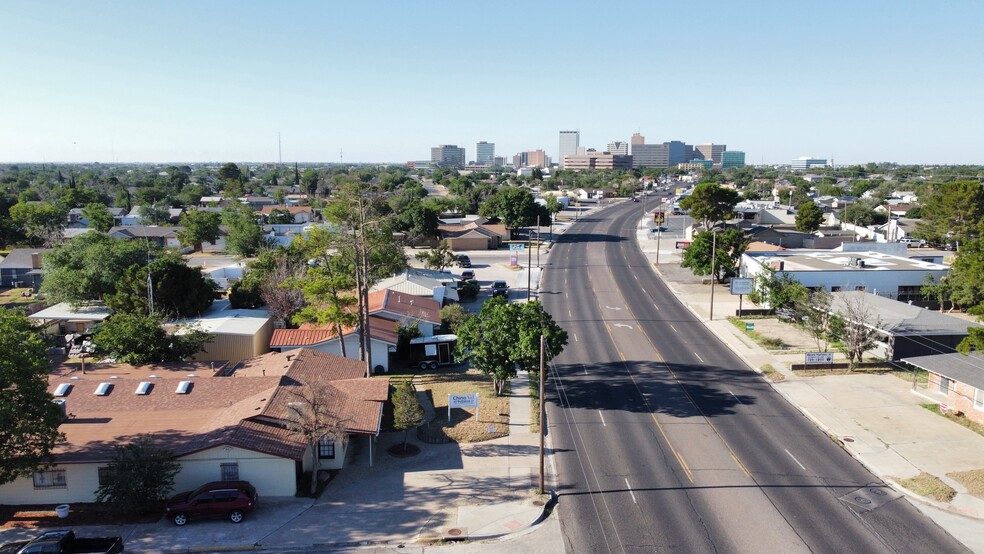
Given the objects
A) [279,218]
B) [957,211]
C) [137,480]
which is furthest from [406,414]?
[279,218]

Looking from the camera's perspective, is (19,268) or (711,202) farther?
(711,202)

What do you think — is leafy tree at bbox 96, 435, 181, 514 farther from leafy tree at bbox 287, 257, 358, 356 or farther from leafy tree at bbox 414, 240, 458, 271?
leafy tree at bbox 414, 240, 458, 271

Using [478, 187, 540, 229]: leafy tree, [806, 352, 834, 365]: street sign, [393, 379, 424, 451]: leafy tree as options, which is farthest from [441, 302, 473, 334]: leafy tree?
[478, 187, 540, 229]: leafy tree

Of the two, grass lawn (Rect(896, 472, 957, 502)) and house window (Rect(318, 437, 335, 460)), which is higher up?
house window (Rect(318, 437, 335, 460))

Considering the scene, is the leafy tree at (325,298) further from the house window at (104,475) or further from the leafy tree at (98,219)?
the leafy tree at (98,219)

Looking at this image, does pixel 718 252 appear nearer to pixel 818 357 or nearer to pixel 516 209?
pixel 818 357

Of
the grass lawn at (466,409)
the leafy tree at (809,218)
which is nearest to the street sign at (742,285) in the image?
the grass lawn at (466,409)
